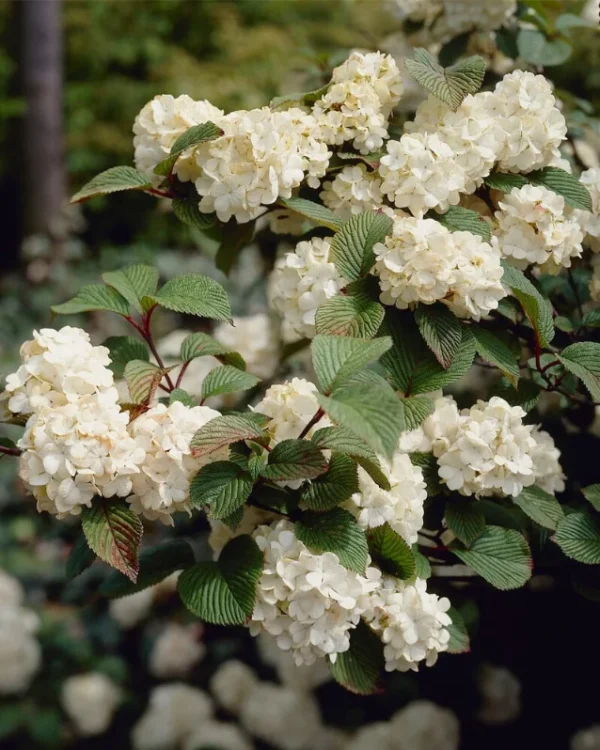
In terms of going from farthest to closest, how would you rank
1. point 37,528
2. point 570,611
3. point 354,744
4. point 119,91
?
point 119,91
point 37,528
point 354,744
point 570,611

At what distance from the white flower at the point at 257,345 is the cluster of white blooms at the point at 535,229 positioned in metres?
0.80

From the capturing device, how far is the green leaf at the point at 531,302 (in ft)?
3.52

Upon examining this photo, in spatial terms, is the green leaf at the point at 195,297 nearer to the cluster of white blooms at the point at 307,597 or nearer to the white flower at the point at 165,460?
the white flower at the point at 165,460

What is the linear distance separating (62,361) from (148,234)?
213 inches

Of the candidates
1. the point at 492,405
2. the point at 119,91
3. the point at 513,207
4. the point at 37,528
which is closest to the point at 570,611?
→ the point at 492,405

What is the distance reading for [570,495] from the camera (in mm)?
1437

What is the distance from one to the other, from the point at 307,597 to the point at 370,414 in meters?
0.26

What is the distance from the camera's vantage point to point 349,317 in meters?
1.06

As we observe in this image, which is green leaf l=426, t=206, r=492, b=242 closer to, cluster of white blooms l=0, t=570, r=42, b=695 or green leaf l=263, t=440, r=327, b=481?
green leaf l=263, t=440, r=327, b=481

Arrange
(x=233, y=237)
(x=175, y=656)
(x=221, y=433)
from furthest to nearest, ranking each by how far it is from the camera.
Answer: (x=175, y=656) < (x=233, y=237) < (x=221, y=433)

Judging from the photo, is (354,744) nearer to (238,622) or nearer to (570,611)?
(570,611)

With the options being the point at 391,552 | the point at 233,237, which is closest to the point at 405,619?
the point at 391,552

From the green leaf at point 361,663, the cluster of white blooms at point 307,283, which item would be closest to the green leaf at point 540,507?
the green leaf at point 361,663

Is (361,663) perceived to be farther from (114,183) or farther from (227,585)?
(114,183)
